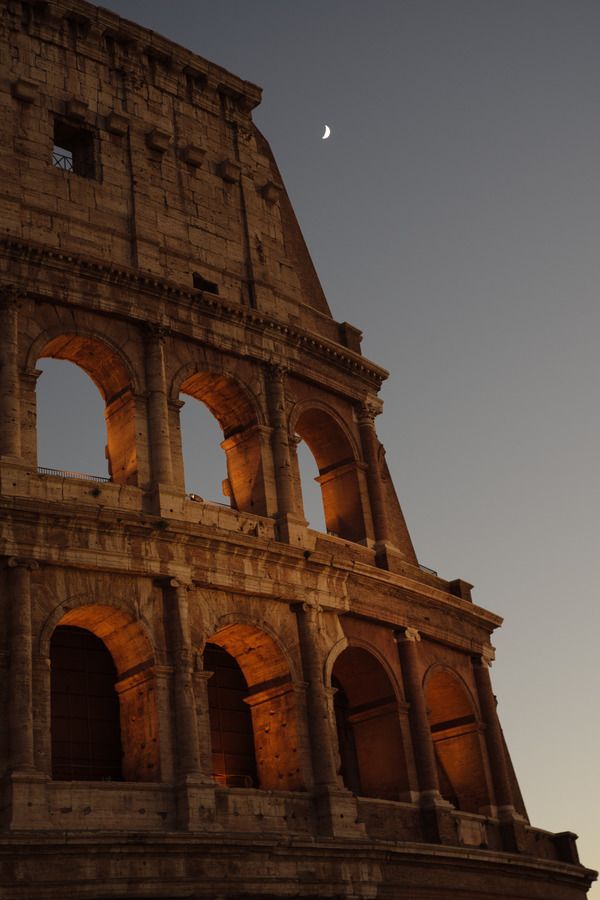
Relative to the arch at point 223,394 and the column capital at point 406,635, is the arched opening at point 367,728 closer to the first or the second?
the column capital at point 406,635

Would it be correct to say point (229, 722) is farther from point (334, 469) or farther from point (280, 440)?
point (334, 469)

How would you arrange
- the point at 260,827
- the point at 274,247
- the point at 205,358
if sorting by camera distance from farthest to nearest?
the point at 274,247 → the point at 205,358 → the point at 260,827

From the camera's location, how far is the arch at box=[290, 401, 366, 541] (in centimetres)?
2911

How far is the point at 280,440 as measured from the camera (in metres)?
27.2

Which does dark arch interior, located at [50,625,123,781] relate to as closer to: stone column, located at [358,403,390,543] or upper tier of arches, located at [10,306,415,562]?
upper tier of arches, located at [10,306,415,562]

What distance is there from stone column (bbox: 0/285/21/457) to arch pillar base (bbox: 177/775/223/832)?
6.41 m

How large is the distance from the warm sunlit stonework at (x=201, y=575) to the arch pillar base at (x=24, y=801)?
4cm

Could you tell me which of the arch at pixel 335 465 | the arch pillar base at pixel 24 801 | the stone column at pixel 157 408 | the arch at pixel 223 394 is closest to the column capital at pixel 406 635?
the arch at pixel 335 465

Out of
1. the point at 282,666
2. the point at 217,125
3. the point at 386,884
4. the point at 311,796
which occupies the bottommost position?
the point at 386,884

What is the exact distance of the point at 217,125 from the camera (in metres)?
30.4

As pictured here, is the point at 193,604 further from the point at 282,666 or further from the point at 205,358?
the point at 205,358

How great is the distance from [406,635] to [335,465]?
14.4ft

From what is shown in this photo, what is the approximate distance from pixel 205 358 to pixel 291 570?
479 centimetres

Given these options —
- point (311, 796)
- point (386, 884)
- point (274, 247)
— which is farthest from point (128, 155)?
point (386, 884)
